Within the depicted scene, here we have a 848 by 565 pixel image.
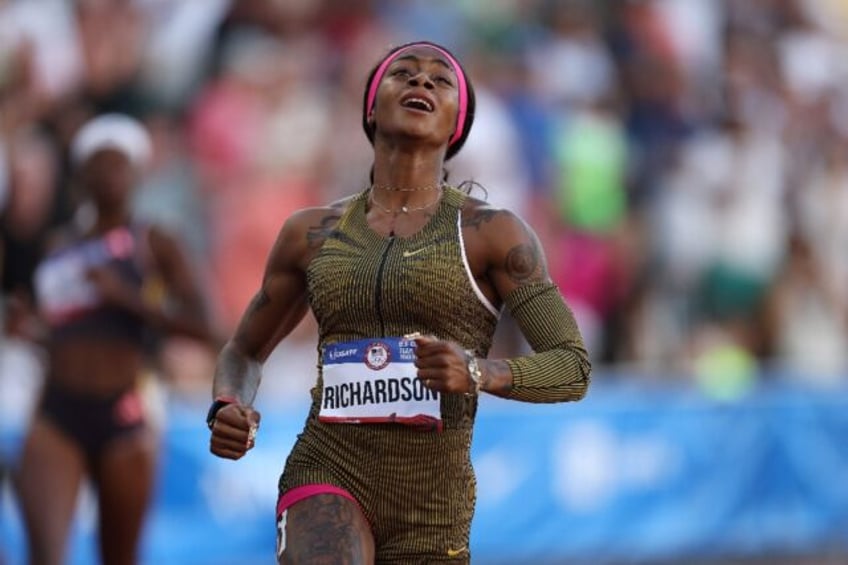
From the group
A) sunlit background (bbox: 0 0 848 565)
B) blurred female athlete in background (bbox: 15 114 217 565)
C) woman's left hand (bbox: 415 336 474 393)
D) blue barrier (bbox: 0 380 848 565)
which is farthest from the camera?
sunlit background (bbox: 0 0 848 565)

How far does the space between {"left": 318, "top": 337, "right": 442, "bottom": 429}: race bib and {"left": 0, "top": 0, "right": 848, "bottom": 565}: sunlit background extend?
5.69 metres

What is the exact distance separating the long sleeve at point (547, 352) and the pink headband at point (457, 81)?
0.68m

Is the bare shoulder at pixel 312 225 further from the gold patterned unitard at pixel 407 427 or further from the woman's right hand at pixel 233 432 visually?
the woman's right hand at pixel 233 432

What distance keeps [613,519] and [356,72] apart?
3.98 metres

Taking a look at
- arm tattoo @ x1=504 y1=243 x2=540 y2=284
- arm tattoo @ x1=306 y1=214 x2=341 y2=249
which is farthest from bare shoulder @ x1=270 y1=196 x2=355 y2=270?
arm tattoo @ x1=504 y1=243 x2=540 y2=284

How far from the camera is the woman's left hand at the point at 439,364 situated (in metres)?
4.87

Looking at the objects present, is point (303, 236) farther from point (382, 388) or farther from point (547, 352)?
point (547, 352)

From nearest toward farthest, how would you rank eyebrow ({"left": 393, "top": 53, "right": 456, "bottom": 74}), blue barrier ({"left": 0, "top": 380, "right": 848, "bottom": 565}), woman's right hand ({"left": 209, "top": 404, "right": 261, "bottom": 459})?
woman's right hand ({"left": 209, "top": 404, "right": 261, "bottom": 459})
eyebrow ({"left": 393, "top": 53, "right": 456, "bottom": 74})
blue barrier ({"left": 0, "top": 380, "right": 848, "bottom": 565})

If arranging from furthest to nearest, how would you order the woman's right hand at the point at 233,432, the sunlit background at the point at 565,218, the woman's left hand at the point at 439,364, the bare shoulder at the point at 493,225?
the sunlit background at the point at 565,218
the bare shoulder at the point at 493,225
the woman's right hand at the point at 233,432
the woman's left hand at the point at 439,364

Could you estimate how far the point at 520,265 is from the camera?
551cm

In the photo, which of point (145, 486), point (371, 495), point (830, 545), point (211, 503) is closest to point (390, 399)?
point (371, 495)

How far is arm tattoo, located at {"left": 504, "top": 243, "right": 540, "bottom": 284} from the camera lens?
551 cm

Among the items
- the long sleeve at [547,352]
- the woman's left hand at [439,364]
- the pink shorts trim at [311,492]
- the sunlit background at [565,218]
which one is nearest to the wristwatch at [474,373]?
the woman's left hand at [439,364]

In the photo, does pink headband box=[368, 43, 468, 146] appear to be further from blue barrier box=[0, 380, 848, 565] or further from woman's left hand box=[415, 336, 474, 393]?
blue barrier box=[0, 380, 848, 565]
